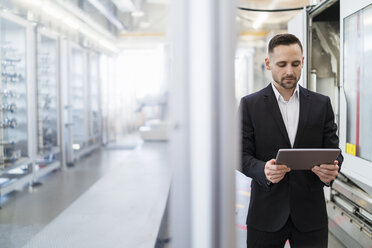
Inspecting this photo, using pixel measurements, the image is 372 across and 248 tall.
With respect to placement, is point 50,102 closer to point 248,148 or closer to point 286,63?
point 248,148

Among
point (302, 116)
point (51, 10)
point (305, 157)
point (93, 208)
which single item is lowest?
point (93, 208)

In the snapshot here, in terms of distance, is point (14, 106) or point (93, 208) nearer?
point (93, 208)

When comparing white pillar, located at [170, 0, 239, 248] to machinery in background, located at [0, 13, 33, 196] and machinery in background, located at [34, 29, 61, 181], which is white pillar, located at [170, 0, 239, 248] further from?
machinery in background, located at [34, 29, 61, 181]

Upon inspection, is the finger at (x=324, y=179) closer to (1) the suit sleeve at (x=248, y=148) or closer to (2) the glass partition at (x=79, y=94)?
(1) the suit sleeve at (x=248, y=148)

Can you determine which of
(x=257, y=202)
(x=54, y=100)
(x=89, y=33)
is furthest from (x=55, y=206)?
(x=89, y=33)

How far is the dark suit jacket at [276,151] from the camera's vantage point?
1433mm

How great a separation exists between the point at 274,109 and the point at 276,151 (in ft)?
0.59

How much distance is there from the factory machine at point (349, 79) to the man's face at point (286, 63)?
2.05 ft

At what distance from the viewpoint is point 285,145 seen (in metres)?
1.44

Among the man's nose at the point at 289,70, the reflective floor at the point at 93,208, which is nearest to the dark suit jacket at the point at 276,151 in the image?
the man's nose at the point at 289,70

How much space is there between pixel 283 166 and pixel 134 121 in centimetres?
1004

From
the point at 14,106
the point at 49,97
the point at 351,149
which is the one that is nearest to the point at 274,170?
the point at 351,149

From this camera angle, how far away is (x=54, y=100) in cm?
586

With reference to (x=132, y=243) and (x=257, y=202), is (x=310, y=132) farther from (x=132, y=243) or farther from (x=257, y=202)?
(x=132, y=243)
